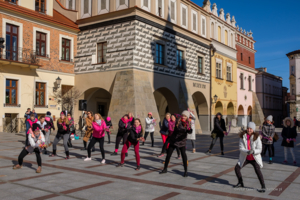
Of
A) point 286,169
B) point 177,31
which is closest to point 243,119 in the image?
point 177,31

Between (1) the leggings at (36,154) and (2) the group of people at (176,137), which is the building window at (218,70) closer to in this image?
(2) the group of people at (176,137)

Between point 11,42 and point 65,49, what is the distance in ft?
15.7

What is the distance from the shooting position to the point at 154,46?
24281 mm

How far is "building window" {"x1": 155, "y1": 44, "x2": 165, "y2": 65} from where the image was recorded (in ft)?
81.7

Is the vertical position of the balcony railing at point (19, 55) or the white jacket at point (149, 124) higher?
the balcony railing at point (19, 55)

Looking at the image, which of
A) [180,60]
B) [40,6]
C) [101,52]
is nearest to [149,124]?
[101,52]

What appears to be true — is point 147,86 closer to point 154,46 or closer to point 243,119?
point 154,46

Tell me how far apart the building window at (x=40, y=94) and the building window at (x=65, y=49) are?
314cm

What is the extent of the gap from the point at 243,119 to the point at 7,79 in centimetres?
3195

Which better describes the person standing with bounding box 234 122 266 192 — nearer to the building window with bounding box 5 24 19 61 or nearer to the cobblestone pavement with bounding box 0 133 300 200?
the cobblestone pavement with bounding box 0 133 300 200

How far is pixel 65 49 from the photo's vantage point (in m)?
25.3

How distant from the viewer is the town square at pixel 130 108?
7.04m

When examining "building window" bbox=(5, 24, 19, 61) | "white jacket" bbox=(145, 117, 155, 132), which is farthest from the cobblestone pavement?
"building window" bbox=(5, 24, 19, 61)

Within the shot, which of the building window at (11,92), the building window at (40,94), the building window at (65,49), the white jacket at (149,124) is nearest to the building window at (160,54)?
the building window at (65,49)
